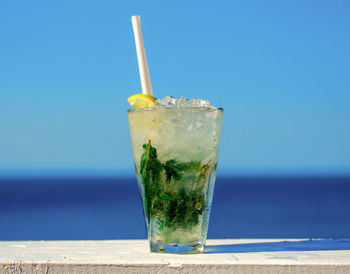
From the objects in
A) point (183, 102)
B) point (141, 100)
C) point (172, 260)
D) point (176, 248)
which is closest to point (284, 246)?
point (176, 248)

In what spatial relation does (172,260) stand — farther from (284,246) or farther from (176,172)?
(284,246)

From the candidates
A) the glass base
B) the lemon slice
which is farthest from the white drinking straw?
the glass base

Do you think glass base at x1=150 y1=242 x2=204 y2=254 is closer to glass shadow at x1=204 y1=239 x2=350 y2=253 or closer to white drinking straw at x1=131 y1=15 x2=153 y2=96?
glass shadow at x1=204 y1=239 x2=350 y2=253

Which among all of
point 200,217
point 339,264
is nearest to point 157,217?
point 200,217

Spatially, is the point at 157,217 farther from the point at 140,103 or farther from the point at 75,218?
the point at 75,218

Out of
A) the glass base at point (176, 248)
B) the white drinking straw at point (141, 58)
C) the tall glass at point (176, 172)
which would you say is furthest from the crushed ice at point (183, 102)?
the glass base at point (176, 248)

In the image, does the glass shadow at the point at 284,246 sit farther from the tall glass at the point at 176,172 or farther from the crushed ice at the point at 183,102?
the crushed ice at the point at 183,102
